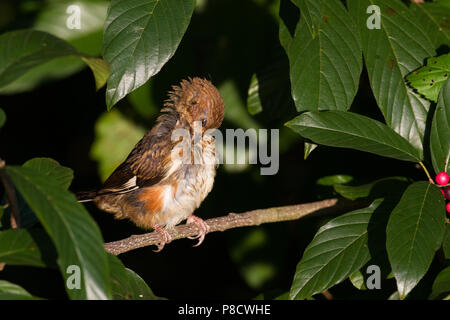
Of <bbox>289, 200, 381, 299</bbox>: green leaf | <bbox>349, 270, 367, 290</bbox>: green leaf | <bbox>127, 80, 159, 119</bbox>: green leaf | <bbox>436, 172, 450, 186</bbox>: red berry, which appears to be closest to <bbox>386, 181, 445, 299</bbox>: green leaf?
<bbox>436, 172, 450, 186</bbox>: red berry

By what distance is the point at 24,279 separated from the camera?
430cm

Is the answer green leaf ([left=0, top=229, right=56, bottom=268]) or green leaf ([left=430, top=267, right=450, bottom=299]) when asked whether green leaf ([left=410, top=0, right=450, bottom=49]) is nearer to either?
green leaf ([left=430, top=267, right=450, bottom=299])

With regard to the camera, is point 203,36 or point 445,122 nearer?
point 445,122

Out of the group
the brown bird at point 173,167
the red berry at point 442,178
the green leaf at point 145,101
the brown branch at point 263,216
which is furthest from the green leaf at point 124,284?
the green leaf at point 145,101

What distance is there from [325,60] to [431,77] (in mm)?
478

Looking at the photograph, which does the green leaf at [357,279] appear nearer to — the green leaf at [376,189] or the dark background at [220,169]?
the green leaf at [376,189]

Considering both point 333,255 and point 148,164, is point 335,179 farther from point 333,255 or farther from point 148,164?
point 148,164

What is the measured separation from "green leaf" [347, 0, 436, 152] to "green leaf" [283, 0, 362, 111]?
0.33 ft

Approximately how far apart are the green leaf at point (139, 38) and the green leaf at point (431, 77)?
1.05m

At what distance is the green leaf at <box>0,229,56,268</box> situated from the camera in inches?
77.1

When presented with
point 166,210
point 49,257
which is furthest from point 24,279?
point 49,257

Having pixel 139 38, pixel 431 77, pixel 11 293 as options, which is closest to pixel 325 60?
pixel 431 77
